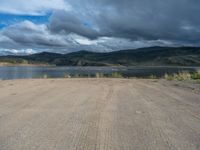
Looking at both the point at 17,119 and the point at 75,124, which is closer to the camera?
the point at 75,124

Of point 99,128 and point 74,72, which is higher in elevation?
point 99,128

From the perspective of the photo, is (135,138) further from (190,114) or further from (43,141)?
(190,114)

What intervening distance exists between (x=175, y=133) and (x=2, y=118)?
4280 millimetres

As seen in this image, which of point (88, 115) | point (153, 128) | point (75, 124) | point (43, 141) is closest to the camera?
Result: point (43, 141)

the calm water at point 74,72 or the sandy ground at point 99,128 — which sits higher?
the sandy ground at point 99,128

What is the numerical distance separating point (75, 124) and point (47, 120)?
87cm

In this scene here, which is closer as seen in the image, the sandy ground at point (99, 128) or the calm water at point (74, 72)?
the sandy ground at point (99, 128)

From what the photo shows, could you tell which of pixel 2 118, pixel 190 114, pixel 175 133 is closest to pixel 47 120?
pixel 2 118

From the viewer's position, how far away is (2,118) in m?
7.43

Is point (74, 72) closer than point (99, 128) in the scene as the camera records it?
No

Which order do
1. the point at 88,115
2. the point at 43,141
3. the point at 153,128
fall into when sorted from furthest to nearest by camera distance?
the point at 88,115 < the point at 153,128 < the point at 43,141

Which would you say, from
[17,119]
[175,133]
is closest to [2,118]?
[17,119]

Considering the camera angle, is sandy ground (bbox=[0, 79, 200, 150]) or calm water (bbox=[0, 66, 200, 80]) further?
calm water (bbox=[0, 66, 200, 80])

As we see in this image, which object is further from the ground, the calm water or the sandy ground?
the sandy ground
